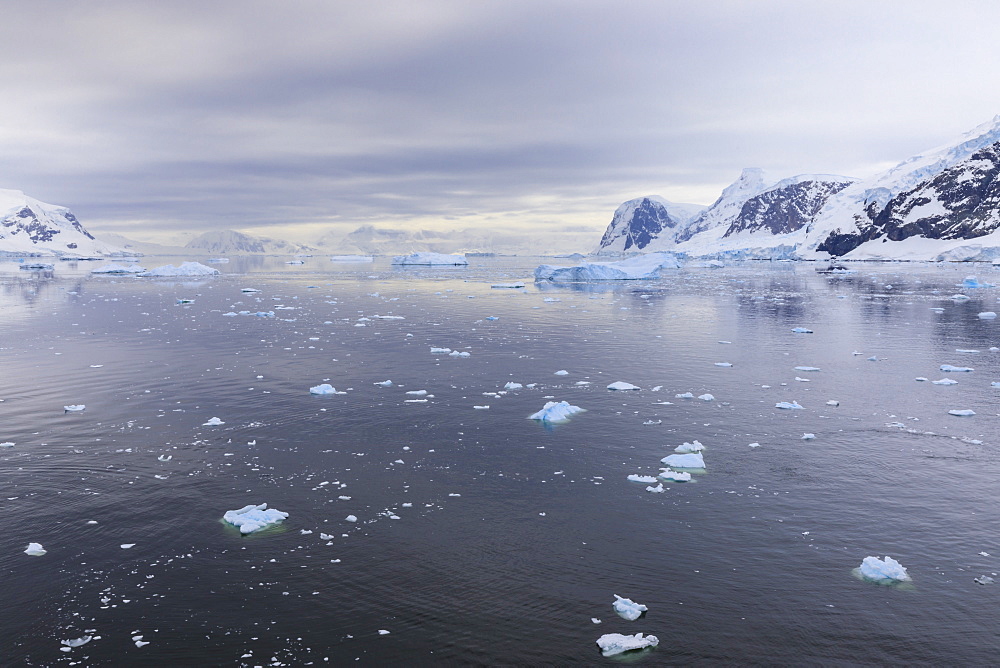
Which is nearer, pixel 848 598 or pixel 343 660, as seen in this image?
pixel 343 660

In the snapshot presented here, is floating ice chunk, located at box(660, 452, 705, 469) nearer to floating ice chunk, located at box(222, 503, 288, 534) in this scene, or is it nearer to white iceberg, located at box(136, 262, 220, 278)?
floating ice chunk, located at box(222, 503, 288, 534)

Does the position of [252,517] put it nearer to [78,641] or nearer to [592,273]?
[78,641]

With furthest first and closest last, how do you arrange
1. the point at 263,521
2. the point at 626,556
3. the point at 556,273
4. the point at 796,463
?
the point at 556,273, the point at 796,463, the point at 263,521, the point at 626,556

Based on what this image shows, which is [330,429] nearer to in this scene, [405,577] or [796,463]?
[405,577]

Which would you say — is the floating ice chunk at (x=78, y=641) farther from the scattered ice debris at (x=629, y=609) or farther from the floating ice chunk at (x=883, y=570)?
the floating ice chunk at (x=883, y=570)

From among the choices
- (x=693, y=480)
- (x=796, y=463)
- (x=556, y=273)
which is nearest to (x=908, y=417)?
(x=796, y=463)

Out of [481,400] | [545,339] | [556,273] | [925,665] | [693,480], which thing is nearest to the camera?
[925,665]

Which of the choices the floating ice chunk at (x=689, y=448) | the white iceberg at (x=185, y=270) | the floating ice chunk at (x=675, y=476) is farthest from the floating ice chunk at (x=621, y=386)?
the white iceberg at (x=185, y=270)
